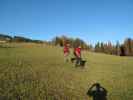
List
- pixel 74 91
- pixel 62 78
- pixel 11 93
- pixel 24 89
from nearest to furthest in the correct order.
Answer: pixel 11 93, pixel 24 89, pixel 74 91, pixel 62 78

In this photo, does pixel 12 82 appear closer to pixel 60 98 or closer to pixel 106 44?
pixel 60 98

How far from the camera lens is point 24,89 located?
48.4 ft

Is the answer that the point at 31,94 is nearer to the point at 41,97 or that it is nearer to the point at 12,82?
the point at 41,97

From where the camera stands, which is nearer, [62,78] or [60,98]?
[60,98]

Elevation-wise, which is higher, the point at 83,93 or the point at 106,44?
the point at 106,44

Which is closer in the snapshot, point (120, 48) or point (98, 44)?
point (120, 48)

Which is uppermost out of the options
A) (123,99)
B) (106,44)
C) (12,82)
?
(106,44)

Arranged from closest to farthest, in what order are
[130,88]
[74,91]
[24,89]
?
[24,89]
[74,91]
[130,88]

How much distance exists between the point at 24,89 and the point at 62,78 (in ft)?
20.0

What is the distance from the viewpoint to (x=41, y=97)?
44.9 feet

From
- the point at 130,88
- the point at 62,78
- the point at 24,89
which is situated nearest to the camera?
the point at 24,89

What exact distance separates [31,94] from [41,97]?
735mm

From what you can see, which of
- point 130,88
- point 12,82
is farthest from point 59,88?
point 130,88

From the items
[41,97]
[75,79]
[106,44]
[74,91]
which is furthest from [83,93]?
[106,44]
